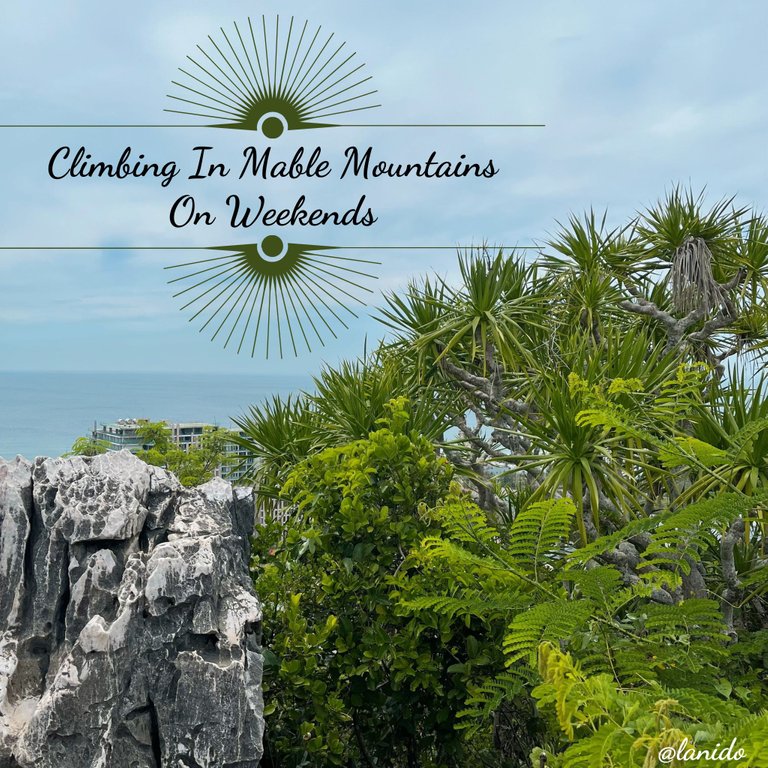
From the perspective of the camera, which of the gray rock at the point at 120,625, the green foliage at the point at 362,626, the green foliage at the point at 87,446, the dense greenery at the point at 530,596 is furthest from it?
the green foliage at the point at 87,446

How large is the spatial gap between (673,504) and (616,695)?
2.57 meters

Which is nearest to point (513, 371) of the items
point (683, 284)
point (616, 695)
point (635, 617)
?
point (683, 284)

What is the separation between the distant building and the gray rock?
372 cm

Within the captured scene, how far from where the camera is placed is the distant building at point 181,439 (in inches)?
288

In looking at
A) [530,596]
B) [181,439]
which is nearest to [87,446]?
[181,439]

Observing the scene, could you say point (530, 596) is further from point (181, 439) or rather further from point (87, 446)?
point (181, 439)

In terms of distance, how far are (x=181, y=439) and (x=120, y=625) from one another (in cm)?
561

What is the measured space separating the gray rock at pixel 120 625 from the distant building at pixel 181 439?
12.2ft

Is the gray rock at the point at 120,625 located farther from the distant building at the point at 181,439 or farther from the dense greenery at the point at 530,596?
the distant building at the point at 181,439

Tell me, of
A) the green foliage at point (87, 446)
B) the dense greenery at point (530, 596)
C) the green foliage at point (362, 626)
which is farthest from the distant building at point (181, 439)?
the green foliage at point (362, 626)

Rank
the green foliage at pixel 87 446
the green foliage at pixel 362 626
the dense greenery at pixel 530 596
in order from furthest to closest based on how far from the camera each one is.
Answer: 1. the green foliage at pixel 87 446
2. the green foliage at pixel 362 626
3. the dense greenery at pixel 530 596

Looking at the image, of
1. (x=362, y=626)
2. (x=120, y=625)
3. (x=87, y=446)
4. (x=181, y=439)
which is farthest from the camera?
(x=181, y=439)

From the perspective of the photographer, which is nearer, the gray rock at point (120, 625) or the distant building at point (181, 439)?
the gray rock at point (120, 625)

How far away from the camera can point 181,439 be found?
8234 millimetres
